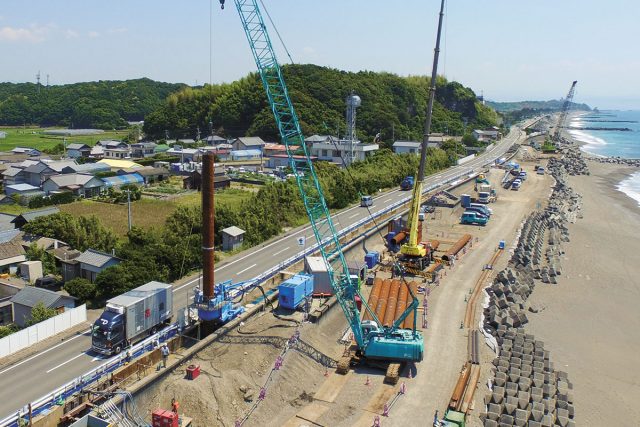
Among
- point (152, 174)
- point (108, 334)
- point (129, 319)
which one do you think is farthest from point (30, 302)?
point (152, 174)

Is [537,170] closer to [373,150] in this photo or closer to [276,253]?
[373,150]

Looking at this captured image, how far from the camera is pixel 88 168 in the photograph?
72.6 m

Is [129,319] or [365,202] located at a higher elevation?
[365,202]

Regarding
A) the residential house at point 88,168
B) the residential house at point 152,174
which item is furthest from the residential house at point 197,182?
the residential house at point 88,168

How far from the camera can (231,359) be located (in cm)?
2283

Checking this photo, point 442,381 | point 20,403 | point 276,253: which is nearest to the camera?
point 20,403

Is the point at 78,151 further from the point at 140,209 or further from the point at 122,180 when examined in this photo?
the point at 140,209

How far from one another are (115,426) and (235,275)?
17.5 metres

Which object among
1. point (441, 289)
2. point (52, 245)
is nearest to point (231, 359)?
point (441, 289)

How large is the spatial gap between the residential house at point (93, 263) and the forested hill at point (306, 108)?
80011 mm

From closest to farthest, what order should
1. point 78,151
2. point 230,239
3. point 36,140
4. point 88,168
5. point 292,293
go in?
point 292,293 → point 230,239 → point 88,168 → point 78,151 → point 36,140

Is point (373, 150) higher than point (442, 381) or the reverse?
higher

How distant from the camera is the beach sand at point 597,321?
23750 millimetres

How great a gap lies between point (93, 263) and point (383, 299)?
689 inches
